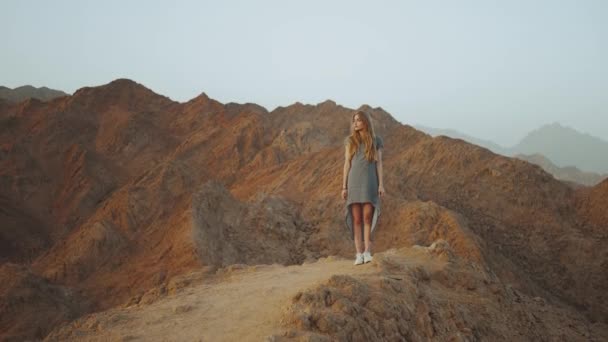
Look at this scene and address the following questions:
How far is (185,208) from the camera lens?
45.9ft

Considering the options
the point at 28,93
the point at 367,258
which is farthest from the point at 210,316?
the point at 28,93

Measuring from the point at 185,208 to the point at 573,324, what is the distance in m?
10.1

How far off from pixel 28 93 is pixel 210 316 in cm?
5589

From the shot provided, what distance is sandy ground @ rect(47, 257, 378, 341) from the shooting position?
150 inches

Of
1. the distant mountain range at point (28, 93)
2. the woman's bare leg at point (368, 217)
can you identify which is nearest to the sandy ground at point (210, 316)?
the woman's bare leg at point (368, 217)

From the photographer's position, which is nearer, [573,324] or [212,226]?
[573,324]

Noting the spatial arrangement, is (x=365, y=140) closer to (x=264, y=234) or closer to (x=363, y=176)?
(x=363, y=176)

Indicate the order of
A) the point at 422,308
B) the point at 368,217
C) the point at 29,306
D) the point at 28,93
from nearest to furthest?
1. the point at 422,308
2. the point at 368,217
3. the point at 29,306
4. the point at 28,93

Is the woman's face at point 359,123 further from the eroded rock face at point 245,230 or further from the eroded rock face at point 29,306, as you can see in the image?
the eroded rock face at point 29,306

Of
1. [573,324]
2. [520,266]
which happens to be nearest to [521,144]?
[520,266]

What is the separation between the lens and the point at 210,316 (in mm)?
4289

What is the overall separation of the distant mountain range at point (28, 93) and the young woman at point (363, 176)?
49.7 metres

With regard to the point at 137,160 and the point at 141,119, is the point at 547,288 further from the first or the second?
the point at 141,119

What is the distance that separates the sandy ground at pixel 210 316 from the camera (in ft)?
12.5
